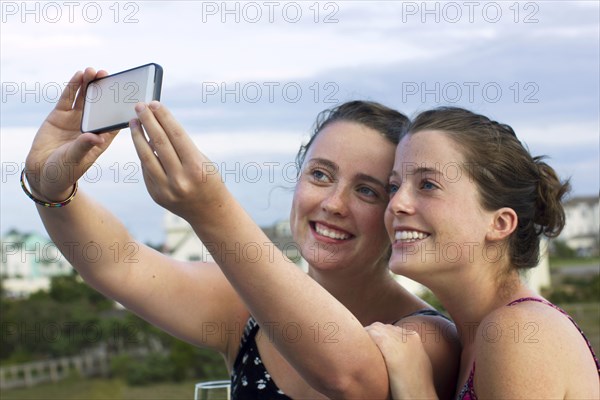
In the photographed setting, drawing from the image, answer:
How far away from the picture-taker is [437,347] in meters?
2.63

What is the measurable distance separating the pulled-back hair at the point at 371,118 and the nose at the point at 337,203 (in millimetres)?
274

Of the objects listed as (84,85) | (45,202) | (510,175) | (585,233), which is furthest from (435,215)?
(585,233)

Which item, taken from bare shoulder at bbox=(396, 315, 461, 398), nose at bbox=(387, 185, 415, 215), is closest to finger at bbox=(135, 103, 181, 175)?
nose at bbox=(387, 185, 415, 215)

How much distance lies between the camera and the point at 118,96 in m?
2.16

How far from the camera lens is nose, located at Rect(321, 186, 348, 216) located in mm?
2855

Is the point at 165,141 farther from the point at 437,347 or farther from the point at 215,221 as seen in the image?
the point at 437,347

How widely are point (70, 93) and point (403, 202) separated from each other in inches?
42.9

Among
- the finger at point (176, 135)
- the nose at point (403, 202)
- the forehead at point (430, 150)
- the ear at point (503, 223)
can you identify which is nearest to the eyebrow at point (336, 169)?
the forehead at point (430, 150)

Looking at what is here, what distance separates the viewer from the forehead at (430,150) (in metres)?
2.54

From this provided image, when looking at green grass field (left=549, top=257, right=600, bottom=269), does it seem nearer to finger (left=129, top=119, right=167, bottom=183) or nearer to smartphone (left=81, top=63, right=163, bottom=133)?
smartphone (left=81, top=63, right=163, bottom=133)

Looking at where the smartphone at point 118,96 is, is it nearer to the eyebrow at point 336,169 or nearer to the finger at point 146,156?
the finger at point 146,156

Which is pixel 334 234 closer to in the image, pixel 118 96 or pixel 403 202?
pixel 403 202

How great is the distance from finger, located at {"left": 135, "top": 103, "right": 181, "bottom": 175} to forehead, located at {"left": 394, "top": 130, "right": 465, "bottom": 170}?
963 millimetres

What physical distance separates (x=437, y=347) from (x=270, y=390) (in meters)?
0.65
